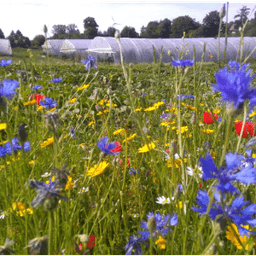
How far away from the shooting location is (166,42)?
12.9 metres

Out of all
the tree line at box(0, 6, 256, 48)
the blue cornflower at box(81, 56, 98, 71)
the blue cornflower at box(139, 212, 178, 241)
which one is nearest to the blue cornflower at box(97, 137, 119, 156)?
the blue cornflower at box(139, 212, 178, 241)

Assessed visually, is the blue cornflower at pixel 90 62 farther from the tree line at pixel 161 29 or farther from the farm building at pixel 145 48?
the tree line at pixel 161 29

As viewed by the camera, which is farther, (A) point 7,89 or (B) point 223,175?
(A) point 7,89

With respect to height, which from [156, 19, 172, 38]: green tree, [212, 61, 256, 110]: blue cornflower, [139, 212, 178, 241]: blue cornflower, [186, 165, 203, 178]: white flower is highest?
[156, 19, 172, 38]: green tree

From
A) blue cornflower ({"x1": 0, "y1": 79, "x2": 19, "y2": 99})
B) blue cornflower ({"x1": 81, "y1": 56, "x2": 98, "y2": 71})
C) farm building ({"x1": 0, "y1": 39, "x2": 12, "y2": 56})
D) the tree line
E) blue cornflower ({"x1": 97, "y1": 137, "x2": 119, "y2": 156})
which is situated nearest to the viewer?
A: blue cornflower ({"x1": 0, "y1": 79, "x2": 19, "y2": 99})

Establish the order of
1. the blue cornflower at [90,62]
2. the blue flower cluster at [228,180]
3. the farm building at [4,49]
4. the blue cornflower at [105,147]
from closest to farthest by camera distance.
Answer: the blue flower cluster at [228,180], the blue cornflower at [105,147], the blue cornflower at [90,62], the farm building at [4,49]

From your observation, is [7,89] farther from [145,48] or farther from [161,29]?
[161,29]

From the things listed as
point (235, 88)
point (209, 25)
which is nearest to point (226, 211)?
point (235, 88)

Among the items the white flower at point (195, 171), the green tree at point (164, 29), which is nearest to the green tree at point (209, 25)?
the green tree at point (164, 29)

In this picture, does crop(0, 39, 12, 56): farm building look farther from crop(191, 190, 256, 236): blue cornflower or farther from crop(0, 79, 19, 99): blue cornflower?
crop(191, 190, 256, 236): blue cornflower

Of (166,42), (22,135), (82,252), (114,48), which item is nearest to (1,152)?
(22,135)

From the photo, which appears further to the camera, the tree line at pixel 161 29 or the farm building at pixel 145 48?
the tree line at pixel 161 29

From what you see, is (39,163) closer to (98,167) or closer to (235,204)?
(98,167)

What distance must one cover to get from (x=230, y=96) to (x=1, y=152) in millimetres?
718
